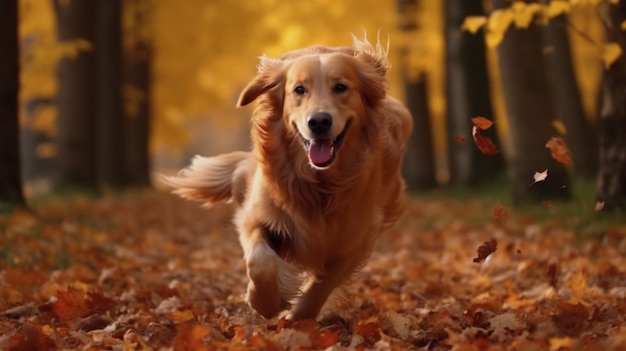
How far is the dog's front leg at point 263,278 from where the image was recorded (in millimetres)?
4508

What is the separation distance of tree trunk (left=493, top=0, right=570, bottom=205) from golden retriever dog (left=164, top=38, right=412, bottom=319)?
17.2 feet

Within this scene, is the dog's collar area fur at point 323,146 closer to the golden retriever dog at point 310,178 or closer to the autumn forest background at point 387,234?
the golden retriever dog at point 310,178

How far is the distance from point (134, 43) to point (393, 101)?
13.9 m

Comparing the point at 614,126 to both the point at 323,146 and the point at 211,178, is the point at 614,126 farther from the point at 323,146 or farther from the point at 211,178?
the point at 323,146

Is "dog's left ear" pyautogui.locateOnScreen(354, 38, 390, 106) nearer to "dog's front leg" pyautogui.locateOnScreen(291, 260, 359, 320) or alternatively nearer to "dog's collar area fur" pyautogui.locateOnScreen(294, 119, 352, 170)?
"dog's collar area fur" pyautogui.locateOnScreen(294, 119, 352, 170)

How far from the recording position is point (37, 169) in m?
29.2

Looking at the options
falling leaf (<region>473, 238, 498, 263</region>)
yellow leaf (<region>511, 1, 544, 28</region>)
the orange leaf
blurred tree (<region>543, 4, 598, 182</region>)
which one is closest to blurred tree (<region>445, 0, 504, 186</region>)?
blurred tree (<region>543, 4, 598, 182</region>)

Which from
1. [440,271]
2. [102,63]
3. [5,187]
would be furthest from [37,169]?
[440,271]

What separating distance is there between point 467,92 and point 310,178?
9.89m

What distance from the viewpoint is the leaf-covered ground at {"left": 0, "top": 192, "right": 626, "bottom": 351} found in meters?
3.88

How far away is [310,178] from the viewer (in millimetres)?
4750

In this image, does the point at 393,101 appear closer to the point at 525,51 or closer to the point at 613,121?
the point at 613,121

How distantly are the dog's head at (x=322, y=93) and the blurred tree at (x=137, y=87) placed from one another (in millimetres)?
13370

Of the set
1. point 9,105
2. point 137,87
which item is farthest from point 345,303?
point 137,87
